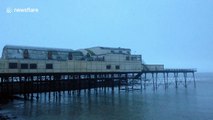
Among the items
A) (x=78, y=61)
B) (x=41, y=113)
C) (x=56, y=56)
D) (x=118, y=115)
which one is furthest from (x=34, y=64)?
(x=118, y=115)

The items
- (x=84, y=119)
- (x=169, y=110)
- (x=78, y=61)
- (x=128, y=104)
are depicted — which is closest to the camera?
(x=84, y=119)

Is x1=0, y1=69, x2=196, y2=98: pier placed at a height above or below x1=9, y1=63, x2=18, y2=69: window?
below

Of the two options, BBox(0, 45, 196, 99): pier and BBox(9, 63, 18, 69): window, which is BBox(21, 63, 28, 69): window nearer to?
BBox(0, 45, 196, 99): pier

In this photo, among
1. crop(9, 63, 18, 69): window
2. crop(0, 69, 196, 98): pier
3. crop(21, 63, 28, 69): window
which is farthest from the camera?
crop(0, 69, 196, 98): pier

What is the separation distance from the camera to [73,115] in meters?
27.8

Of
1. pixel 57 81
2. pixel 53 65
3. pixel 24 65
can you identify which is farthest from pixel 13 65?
pixel 57 81

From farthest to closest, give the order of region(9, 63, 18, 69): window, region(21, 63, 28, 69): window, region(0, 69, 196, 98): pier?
1. region(0, 69, 196, 98): pier
2. region(21, 63, 28, 69): window
3. region(9, 63, 18, 69): window

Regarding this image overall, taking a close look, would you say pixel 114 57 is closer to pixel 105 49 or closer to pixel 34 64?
pixel 105 49

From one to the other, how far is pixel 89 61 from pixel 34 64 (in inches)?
348

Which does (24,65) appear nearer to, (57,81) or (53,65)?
(53,65)

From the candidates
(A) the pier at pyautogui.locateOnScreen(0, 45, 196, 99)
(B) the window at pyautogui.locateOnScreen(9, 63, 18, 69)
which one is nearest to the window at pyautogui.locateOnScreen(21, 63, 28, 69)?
(A) the pier at pyautogui.locateOnScreen(0, 45, 196, 99)

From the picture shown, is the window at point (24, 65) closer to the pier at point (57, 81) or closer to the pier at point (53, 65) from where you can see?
the pier at point (53, 65)

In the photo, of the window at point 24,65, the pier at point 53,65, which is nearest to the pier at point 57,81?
the pier at point 53,65

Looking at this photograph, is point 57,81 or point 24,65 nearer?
point 24,65
